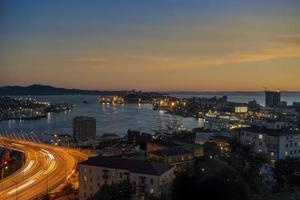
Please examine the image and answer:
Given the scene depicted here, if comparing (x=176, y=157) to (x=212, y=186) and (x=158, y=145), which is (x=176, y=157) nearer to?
(x=158, y=145)

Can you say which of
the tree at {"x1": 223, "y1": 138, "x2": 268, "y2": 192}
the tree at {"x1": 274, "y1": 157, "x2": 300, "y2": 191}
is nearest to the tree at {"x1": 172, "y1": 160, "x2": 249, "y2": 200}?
the tree at {"x1": 223, "y1": 138, "x2": 268, "y2": 192}

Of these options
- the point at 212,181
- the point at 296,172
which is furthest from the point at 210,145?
the point at 212,181

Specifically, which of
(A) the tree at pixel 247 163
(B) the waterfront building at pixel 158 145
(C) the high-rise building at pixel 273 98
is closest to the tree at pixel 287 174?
(A) the tree at pixel 247 163

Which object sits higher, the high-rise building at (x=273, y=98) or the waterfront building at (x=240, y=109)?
the high-rise building at (x=273, y=98)

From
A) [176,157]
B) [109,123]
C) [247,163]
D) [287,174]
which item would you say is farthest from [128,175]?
[109,123]

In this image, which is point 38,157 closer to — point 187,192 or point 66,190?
point 66,190

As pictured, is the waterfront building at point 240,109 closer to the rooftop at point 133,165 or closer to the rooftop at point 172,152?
the rooftop at point 172,152
